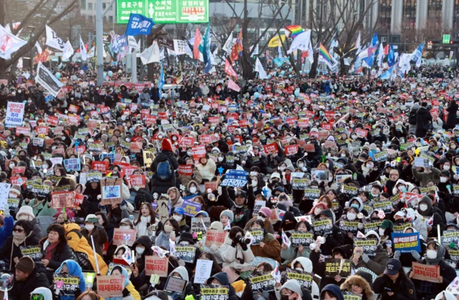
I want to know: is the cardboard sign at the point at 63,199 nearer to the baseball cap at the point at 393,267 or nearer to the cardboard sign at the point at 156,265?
the cardboard sign at the point at 156,265

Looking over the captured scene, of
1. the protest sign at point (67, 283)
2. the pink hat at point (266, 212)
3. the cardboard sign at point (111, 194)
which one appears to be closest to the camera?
the protest sign at point (67, 283)

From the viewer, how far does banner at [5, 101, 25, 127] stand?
59.3ft

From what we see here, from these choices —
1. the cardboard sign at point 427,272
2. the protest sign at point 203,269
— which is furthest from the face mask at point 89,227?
the cardboard sign at point 427,272

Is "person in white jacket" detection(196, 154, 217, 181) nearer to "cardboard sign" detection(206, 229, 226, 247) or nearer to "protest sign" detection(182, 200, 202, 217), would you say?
"protest sign" detection(182, 200, 202, 217)

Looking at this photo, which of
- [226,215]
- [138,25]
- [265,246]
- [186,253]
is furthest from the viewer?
[138,25]

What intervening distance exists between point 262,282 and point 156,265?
4.27 ft

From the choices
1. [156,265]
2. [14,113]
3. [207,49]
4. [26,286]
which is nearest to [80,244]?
[156,265]

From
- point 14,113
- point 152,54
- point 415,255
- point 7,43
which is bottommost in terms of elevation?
point 415,255

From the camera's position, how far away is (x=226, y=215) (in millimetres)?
10836

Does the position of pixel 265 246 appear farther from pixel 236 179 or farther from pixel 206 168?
pixel 206 168

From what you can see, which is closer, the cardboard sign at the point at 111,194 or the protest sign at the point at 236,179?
the cardboard sign at the point at 111,194

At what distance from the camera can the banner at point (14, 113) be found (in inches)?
712

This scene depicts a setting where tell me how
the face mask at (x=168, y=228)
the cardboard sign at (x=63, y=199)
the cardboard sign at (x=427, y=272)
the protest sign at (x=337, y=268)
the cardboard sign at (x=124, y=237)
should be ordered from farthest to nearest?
1. the cardboard sign at (x=63, y=199)
2. the face mask at (x=168, y=228)
3. the cardboard sign at (x=124, y=237)
4. the cardboard sign at (x=427, y=272)
5. the protest sign at (x=337, y=268)

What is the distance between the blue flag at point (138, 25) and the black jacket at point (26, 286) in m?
25.3
